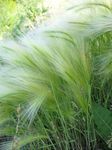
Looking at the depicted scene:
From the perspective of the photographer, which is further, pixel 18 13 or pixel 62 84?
pixel 18 13

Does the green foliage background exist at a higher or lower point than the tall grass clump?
higher

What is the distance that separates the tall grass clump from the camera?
1432mm

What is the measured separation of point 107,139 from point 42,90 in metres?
0.29

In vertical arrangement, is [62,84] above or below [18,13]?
below

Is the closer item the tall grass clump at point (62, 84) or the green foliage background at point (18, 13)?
the tall grass clump at point (62, 84)

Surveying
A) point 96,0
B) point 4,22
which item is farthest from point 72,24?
point 4,22

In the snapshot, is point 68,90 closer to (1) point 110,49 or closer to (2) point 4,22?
(1) point 110,49

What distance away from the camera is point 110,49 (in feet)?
4.96

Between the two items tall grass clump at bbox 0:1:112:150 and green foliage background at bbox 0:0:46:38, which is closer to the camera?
tall grass clump at bbox 0:1:112:150

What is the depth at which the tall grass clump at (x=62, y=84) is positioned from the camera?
1.43 meters

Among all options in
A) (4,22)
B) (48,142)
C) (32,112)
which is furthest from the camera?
(4,22)

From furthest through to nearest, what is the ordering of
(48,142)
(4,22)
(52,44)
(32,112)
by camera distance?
(4,22) → (48,142) → (52,44) → (32,112)

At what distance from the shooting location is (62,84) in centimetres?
148

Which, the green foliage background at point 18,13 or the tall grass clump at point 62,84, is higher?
the green foliage background at point 18,13
